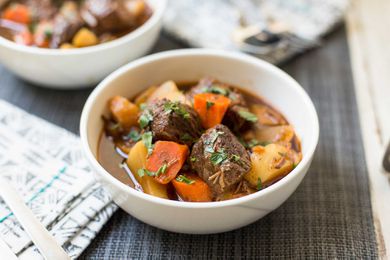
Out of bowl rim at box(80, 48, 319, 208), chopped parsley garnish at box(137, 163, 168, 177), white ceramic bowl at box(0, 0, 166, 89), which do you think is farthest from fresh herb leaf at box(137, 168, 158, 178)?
white ceramic bowl at box(0, 0, 166, 89)

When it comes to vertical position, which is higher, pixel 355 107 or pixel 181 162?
pixel 181 162

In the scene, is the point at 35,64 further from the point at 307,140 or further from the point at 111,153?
the point at 307,140

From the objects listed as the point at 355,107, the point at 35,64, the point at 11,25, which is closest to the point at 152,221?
the point at 35,64

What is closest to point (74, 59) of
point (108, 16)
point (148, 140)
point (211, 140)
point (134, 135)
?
point (108, 16)

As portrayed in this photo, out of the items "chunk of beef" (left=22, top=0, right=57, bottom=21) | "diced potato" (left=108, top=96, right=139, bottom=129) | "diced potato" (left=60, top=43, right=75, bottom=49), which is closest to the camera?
"diced potato" (left=108, top=96, right=139, bottom=129)

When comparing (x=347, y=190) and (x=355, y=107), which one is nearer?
(x=347, y=190)

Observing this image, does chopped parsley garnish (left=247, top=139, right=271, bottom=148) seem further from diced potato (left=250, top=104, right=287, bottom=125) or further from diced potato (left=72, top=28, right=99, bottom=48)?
diced potato (left=72, top=28, right=99, bottom=48)

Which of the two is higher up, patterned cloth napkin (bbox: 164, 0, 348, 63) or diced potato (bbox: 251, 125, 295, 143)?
diced potato (bbox: 251, 125, 295, 143)

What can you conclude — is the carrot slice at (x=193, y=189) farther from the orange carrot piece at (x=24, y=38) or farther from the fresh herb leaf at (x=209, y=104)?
the orange carrot piece at (x=24, y=38)

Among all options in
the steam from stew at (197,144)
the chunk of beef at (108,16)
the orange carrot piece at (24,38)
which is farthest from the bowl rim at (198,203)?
the orange carrot piece at (24,38)
